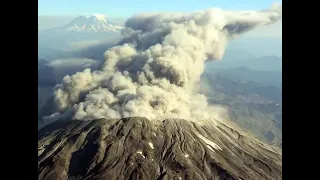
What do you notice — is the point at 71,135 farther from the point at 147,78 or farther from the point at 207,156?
the point at 207,156

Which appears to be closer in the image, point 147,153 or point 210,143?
point 147,153

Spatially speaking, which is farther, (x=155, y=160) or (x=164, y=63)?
(x=164, y=63)

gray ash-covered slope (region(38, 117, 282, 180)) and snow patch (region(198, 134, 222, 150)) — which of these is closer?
gray ash-covered slope (region(38, 117, 282, 180))

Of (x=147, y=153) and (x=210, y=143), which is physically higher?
(x=147, y=153)

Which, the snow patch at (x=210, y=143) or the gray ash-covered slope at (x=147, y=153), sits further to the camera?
the snow patch at (x=210, y=143)
